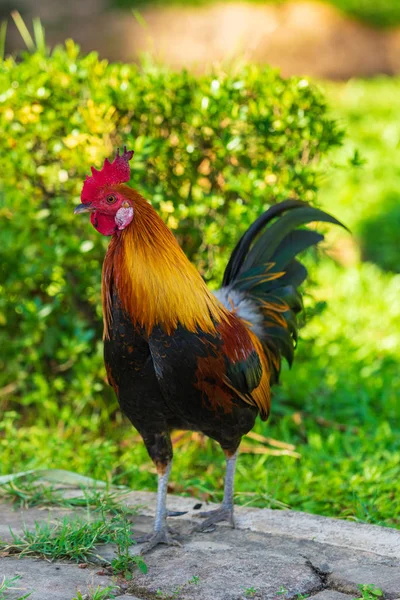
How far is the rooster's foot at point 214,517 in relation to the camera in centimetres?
329

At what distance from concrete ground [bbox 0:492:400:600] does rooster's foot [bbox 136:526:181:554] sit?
32 mm

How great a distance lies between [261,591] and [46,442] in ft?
7.15

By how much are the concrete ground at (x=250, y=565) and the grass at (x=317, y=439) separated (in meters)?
0.40

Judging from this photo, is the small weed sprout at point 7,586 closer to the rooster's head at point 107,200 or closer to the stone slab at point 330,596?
the stone slab at point 330,596

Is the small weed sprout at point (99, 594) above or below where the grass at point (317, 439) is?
above

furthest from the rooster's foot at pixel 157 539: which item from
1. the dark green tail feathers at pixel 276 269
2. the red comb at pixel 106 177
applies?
the red comb at pixel 106 177

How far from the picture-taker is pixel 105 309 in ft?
10.1

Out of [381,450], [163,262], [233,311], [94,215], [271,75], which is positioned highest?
[271,75]

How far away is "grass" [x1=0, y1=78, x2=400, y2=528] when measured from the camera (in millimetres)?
3900

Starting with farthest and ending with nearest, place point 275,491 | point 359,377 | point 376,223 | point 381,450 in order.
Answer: point 376,223 < point 359,377 < point 381,450 < point 275,491

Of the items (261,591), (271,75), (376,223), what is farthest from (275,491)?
(376,223)

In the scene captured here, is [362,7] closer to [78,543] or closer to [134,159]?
[134,159]

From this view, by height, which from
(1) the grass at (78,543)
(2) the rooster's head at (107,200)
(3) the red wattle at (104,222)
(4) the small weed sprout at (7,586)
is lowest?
(1) the grass at (78,543)

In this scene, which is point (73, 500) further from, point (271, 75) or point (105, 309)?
point (271, 75)
